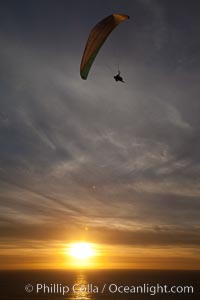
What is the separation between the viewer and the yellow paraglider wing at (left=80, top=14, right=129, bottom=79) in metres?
28.1

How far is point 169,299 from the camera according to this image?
136 meters

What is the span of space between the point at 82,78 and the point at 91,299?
128 metres

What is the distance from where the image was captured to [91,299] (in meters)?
138

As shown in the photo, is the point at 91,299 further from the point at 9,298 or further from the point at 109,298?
the point at 9,298

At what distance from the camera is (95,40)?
28.7m

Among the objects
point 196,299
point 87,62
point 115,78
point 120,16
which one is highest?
point 120,16

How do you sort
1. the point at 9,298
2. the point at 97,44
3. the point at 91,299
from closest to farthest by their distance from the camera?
the point at 97,44 → the point at 9,298 → the point at 91,299

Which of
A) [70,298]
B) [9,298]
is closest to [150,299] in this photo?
[70,298]

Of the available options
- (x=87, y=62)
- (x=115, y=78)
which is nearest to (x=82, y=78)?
(x=87, y=62)

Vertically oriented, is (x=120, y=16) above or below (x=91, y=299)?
above

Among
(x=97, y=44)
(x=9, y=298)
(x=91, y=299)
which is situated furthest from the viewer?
(x=91, y=299)

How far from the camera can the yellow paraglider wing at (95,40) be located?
28.1m

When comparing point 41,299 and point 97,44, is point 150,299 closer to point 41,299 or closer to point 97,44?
point 41,299

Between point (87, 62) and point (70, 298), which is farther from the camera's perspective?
point (70, 298)
